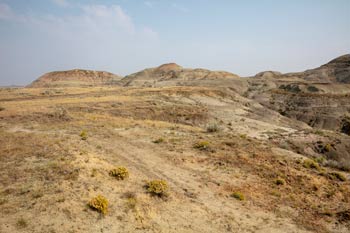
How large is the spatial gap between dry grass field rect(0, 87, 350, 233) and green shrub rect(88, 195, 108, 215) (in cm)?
19

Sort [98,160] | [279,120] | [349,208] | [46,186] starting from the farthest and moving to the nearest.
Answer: [279,120] → [98,160] → [349,208] → [46,186]

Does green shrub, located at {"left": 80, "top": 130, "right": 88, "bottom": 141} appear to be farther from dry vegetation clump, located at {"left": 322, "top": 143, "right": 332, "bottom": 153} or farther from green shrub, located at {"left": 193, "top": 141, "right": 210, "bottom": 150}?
dry vegetation clump, located at {"left": 322, "top": 143, "right": 332, "bottom": 153}

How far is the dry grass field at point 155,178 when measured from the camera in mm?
10688

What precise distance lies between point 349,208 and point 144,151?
42.1 feet

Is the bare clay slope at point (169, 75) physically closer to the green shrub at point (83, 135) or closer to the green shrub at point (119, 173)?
the green shrub at point (83, 135)

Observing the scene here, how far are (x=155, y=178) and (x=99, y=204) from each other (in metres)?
4.60

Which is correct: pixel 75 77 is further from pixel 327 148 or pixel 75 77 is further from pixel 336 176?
pixel 336 176

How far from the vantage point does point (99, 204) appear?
10844 mm

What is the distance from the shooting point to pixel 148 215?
11.1 m

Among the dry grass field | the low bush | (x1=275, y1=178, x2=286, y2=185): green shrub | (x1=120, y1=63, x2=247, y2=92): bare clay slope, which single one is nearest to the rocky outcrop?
(x1=120, y1=63, x2=247, y2=92): bare clay slope

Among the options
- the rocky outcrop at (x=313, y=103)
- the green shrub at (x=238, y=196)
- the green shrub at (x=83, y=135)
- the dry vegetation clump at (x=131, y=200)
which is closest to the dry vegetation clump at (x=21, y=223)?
the dry vegetation clump at (x=131, y=200)

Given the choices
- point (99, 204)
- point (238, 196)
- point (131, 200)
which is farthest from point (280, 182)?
point (99, 204)

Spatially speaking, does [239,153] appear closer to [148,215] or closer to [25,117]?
[148,215]

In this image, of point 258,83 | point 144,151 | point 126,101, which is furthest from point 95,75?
point 144,151
